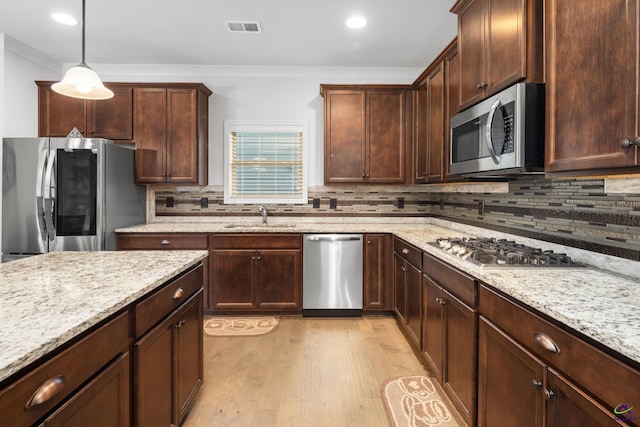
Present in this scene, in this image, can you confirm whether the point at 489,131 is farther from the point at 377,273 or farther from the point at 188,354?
the point at 377,273

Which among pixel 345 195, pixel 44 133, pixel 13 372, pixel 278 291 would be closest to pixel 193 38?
pixel 44 133

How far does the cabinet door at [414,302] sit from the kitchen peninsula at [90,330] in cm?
159

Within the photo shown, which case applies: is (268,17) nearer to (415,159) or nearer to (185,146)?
(185,146)

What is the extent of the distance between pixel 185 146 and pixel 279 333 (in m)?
2.18

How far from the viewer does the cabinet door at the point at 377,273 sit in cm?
361

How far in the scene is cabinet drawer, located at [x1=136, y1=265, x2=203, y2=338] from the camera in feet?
4.50

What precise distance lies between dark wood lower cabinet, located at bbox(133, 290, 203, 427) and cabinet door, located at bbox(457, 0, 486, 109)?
2023mm

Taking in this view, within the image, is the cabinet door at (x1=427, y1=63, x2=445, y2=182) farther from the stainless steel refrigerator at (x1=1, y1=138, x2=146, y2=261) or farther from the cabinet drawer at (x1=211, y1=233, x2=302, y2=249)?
the stainless steel refrigerator at (x1=1, y1=138, x2=146, y2=261)

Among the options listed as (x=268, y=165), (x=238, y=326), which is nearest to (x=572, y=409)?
(x=238, y=326)

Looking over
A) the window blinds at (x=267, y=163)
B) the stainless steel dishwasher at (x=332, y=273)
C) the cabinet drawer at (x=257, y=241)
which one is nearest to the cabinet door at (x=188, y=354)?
the cabinet drawer at (x=257, y=241)

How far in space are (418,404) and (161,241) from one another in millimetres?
2711

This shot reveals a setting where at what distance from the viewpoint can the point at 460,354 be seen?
191cm

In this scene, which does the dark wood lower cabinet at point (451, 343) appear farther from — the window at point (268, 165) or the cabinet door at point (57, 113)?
the cabinet door at point (57, 113)

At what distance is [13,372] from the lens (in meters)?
0.75
